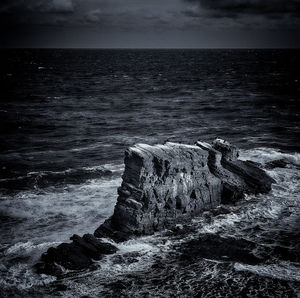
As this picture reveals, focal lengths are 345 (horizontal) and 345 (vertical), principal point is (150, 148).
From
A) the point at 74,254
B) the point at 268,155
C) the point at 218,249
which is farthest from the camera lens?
the point at 268,155

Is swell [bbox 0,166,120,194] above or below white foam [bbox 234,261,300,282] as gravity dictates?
above

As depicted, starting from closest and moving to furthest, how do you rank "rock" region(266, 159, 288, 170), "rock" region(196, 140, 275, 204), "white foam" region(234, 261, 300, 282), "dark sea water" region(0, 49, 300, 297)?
1. "dark sea water" region(0, 49, 300, 297)
2. "white foam" region(234, 261, 300, 282)
3. "rock" region(196, 140, 275, 204)
4. "rock" region(266, 159, 288, 170)

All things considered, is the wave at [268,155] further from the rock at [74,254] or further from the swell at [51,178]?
the rock at [74,254]

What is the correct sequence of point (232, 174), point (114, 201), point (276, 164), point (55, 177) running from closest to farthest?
1. point (114, 201)
2. point (232, 174)
3. point (55, 177)
4. point (276, 164)

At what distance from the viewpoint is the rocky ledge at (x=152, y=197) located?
20.0 m

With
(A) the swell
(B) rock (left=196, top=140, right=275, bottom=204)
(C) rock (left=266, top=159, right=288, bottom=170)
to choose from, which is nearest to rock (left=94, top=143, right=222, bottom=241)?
(B) rock (left=196, top=140, right=275, bottom=204)

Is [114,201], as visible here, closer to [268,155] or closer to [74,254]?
[74,254]

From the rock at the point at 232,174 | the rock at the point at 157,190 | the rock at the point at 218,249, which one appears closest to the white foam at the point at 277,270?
the rock at the point at 218,249

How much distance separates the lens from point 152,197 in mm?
22672

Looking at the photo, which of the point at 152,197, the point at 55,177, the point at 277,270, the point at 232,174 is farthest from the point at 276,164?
the point at 55,177

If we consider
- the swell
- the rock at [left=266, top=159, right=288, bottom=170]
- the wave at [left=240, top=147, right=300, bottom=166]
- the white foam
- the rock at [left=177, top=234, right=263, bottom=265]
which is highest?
the wave at [left=240, top=147, right=300, bottom=166]

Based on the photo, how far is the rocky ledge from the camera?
2005cm

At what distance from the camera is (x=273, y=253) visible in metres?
20.7

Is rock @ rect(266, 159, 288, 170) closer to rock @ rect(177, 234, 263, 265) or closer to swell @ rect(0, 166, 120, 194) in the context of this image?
rock @ rect(177, 234, 263, 265)
